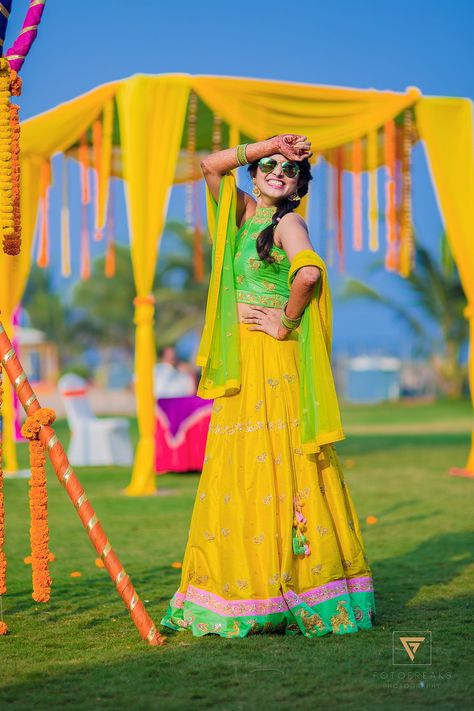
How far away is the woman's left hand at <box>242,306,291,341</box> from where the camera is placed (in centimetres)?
407

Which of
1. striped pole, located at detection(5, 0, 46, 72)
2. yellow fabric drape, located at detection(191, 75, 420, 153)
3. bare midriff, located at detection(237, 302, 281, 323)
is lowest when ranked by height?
bare midriff, located at detection(237, 302, 281, 323)

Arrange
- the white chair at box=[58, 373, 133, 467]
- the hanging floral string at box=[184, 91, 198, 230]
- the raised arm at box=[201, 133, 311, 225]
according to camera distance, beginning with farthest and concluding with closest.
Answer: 1. the white chair at box=[58, 373, 133, 467]
2. the hanging floral string at box=[184, 91, 198, 230]
3. the raised arm at box=[201, 133, 311, 225]

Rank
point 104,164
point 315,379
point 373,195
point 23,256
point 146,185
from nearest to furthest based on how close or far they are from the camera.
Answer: point 315,379
point 146,185
point 104,164
point 23,256
point 373,195

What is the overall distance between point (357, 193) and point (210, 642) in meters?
7.15

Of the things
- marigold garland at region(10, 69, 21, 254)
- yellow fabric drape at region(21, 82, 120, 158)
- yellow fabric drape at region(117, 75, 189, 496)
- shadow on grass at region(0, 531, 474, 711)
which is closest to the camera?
shadow on grass at region(0, 531, 474, 711)

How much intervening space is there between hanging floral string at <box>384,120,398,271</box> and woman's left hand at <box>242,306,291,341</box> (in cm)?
602

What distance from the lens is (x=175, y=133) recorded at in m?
8.70

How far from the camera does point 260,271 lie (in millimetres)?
4125

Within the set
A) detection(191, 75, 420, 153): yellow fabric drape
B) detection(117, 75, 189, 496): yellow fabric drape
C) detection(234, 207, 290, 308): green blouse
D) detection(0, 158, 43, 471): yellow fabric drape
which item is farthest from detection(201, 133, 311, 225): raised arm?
detection(0, 158, 43, 471): yellow fabric drape

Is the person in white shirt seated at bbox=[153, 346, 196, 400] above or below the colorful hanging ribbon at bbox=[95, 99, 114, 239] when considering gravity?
below

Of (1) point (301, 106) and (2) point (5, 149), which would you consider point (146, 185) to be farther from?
(2) point (5, 149)

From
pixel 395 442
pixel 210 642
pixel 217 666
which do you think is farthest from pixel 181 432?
pixel 217 666

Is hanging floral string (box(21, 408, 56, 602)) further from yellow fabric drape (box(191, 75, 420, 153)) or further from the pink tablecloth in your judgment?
the pink tablecloth

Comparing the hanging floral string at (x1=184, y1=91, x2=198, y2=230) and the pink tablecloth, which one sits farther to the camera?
the pink tablecloth
